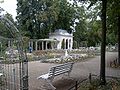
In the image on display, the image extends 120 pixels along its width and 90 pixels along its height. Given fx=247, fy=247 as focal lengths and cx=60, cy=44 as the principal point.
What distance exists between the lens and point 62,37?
199 feet

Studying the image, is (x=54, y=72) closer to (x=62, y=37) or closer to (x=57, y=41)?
(x=57, y=41)

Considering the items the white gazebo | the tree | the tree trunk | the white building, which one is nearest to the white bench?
the tree trunk

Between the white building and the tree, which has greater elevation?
the tree

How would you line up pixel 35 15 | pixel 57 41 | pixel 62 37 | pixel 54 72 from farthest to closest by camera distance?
pixel 62 37
pixel 57 41
pixel 35 15
pixel 54 72

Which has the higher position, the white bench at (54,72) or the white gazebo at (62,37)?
the white gazebo at (62,37)

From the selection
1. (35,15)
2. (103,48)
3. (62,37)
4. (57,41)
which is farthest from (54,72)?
(62,37)

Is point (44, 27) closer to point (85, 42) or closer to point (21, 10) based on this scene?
point (21, 10)

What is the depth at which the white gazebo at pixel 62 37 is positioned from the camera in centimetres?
5956

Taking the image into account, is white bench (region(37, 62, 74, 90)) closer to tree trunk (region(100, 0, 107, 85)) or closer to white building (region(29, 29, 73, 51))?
tree trunk (region(100, 0, 107, 85))

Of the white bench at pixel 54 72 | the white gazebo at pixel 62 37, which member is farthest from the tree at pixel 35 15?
the white bench at pixel 54 72

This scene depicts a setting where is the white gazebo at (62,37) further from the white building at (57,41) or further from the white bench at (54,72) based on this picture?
the white bench at (54,72)

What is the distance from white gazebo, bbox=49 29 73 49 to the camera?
2345 inches

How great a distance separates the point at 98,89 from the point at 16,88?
331 centimetres

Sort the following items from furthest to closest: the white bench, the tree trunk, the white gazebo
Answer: the white gazebo < the tree trunk < the white bench
